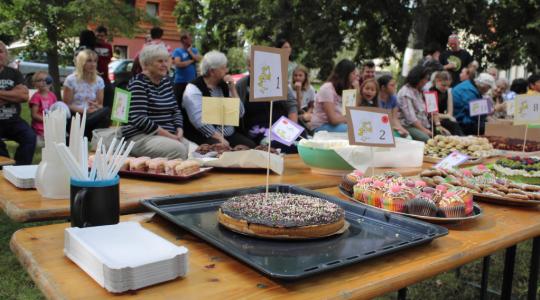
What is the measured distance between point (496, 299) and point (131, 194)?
234 cm

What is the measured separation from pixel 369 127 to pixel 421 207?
0.48 metres

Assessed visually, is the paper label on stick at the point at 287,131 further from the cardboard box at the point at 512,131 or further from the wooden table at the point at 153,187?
the cardboard box at the point at 512,131

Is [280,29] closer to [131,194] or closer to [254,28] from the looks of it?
[254,28]

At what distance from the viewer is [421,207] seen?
4.46ft

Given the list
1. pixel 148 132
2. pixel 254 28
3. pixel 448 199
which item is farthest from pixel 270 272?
pixel 254 28

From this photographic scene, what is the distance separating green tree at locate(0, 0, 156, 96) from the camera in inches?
288

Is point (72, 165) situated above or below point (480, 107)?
below

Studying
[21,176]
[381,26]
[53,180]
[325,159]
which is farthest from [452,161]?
[381,26]

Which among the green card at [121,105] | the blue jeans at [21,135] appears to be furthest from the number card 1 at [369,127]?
the blue jeans at [21,135]

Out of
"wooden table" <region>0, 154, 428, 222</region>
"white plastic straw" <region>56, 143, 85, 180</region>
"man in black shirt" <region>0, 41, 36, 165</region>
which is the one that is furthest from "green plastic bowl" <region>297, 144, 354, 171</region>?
"man in black shirt" <region>0, 41, 36, 165</region>

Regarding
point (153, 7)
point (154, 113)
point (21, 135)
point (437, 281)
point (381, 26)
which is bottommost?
point (437, 281)

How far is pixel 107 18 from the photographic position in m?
7.66

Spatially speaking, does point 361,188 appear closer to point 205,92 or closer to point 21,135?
point 205,92

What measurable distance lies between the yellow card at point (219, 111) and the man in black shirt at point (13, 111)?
200cm
